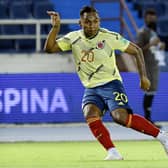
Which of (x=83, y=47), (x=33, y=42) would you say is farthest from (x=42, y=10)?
(x=83, y=47)

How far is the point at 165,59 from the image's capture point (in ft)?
53.5

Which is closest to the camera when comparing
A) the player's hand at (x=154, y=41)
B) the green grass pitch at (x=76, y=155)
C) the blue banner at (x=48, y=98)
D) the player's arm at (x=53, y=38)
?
the green grass pitch at (x=76, y=155)

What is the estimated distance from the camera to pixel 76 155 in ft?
34.4

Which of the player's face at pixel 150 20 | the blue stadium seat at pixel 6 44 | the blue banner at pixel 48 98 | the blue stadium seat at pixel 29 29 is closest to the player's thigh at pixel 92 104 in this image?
the player's face at pixel 150 20

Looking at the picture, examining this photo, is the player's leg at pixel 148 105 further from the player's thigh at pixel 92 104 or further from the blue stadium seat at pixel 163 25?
the blue stadium seat at pixel 163 25

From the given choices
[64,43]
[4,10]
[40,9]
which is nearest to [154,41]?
[64,43]

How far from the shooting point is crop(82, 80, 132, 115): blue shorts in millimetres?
9227

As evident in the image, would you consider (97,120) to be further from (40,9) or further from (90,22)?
(40,9)

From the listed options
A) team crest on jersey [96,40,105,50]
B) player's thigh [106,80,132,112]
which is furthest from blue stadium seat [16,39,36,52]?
player's thigh [106,80,132,112]

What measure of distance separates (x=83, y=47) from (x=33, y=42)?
9.90 metres

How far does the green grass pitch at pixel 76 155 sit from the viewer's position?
342 inches

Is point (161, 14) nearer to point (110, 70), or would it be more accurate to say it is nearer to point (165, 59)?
point (165, 59)

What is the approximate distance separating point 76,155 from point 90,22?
2.05m

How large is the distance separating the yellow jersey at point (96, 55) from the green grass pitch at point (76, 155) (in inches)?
36.2
